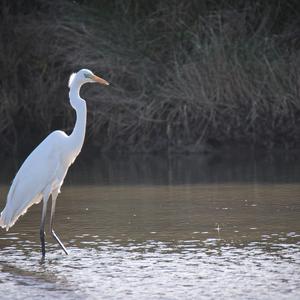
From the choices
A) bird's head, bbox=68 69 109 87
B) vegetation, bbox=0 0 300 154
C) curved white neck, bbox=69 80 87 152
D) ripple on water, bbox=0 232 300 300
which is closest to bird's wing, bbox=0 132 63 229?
curved white neck, bbox=69 80 87 152

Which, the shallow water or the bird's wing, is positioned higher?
the bird's wing

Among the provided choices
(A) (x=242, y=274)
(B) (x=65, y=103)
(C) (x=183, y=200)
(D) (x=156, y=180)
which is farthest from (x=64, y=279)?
(B) (x=65, y=103)

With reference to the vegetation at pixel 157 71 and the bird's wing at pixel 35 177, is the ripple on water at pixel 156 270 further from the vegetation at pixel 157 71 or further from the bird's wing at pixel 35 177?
the vegetation at pixel 157 71

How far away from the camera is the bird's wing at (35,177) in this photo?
790 centimetres

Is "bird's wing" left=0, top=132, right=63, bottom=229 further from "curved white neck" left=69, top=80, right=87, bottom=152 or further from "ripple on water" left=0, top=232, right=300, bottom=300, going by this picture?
"ripple on water" left=0, top=232, right=300, bottom=300

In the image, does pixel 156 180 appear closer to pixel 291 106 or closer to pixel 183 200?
pixel 183 200

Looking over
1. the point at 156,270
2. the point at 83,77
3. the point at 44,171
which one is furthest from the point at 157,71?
the point at 156,270

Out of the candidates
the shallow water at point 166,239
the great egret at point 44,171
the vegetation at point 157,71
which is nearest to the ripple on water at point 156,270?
the shallow water at point 166,239

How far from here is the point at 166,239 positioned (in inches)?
312

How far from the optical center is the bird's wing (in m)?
→ 7.90

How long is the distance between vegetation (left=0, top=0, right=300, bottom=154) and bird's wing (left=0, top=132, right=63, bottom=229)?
7.79 m

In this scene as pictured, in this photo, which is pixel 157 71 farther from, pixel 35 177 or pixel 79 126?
pixel 35 177

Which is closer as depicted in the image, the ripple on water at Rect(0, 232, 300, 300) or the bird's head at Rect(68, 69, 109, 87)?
the ripple on water at Rect(0, 232, 300, 300)

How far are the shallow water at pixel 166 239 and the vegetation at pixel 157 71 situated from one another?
2.86 metres
